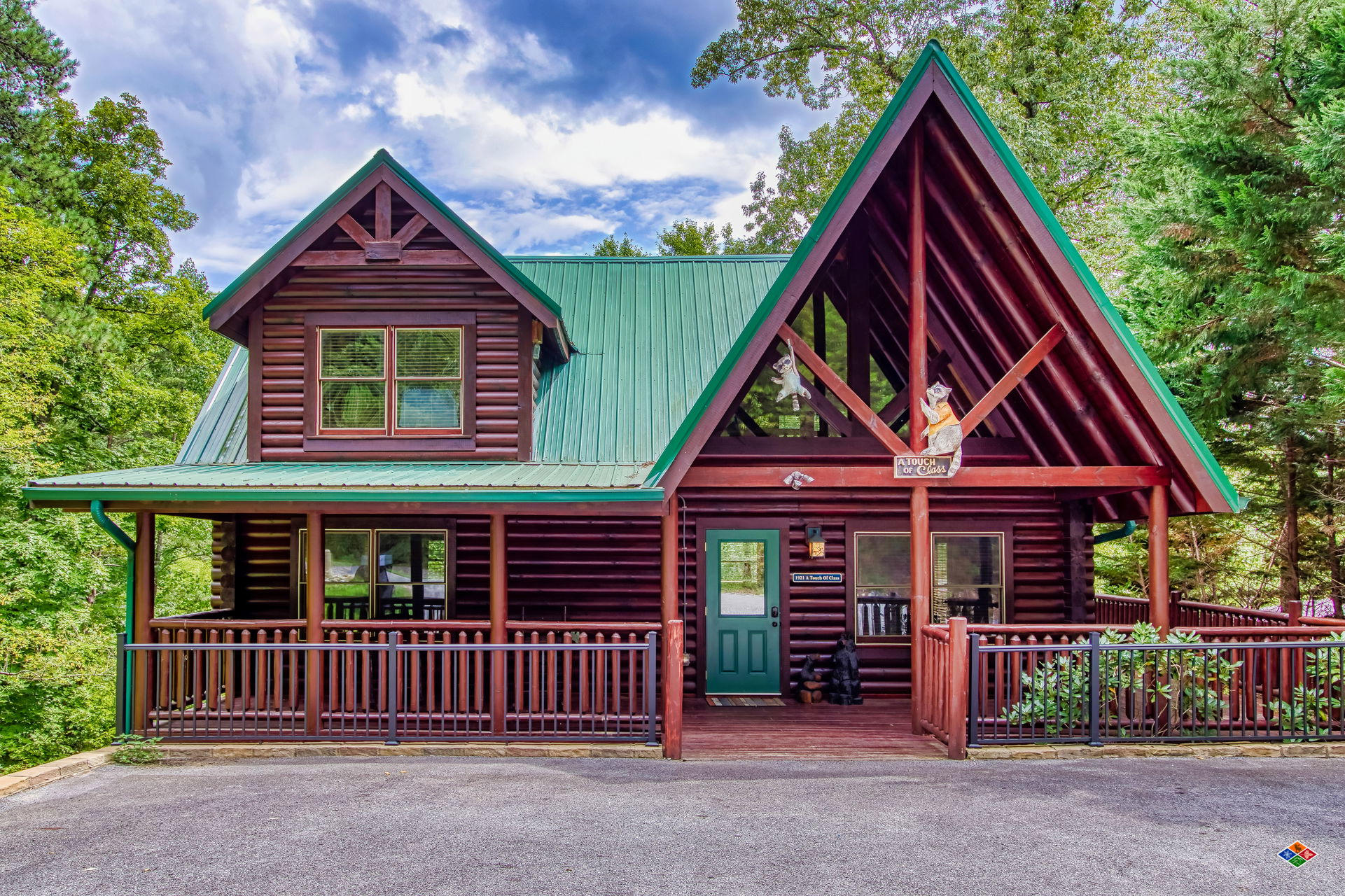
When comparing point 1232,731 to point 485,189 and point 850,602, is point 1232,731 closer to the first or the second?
point 850,602

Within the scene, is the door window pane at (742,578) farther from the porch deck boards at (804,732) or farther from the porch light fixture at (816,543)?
the porch deck boards at (804,732)

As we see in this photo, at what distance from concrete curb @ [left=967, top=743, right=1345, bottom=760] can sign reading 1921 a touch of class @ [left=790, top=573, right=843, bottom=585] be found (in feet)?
10.8

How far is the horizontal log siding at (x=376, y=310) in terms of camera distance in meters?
9.97

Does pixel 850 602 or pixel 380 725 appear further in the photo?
pixel 850 602

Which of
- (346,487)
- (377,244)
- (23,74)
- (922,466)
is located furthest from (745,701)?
(23,74)

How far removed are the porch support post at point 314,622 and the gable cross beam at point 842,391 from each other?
17.0 ft

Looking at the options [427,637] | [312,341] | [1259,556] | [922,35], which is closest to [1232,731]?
[427,637]

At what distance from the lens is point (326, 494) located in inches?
316

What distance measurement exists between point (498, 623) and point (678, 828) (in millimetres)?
3181

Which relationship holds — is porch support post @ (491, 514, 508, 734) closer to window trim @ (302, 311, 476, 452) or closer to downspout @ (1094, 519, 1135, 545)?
window trim @ (302, 311, 476, 452)

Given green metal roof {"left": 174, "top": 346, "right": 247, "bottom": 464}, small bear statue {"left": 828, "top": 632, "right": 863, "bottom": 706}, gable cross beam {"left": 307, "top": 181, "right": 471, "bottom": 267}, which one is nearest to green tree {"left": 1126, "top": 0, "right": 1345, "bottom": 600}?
→ small bear statue {"left": 828, "top": 632, "right": 863, "bottom": 706}

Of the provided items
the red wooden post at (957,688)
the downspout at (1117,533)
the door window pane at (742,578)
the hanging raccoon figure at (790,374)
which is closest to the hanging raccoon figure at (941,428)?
the hanging raccoon figure at (790,374)

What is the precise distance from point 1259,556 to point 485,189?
60.2 metres

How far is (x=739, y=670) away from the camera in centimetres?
1070
